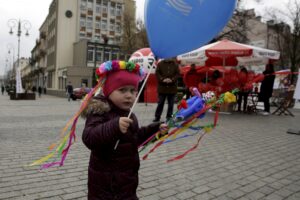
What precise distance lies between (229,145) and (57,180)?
11.3 ft

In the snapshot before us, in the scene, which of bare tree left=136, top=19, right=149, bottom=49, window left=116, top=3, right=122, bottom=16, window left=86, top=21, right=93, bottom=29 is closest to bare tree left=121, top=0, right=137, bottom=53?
bare tree left=136, top=19, right=149, bottom=49

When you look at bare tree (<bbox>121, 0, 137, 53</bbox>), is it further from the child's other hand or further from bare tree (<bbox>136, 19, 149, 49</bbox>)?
the child's other hand

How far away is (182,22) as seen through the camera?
7.09ft

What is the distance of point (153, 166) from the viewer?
411cm

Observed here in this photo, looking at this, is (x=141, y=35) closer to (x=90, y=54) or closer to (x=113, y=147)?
(x=90, y=54)

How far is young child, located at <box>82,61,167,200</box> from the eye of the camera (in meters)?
1.92

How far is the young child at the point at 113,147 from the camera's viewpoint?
75.4 inches

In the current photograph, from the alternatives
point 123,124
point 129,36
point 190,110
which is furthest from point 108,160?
point 129,36

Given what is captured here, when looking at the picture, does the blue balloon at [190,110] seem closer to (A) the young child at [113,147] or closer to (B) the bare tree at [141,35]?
(A) the young child at [113,147]

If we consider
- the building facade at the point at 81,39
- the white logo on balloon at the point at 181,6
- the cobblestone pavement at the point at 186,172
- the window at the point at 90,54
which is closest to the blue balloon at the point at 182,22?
the white logo on balloon at the point at 181,6

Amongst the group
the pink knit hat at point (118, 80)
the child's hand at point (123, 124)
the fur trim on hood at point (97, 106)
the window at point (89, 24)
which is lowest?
the child's hand at point (123, 124)

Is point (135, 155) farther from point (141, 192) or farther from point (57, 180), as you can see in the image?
point (57, 180)

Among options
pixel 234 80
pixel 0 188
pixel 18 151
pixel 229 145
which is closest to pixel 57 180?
pixel 0 188

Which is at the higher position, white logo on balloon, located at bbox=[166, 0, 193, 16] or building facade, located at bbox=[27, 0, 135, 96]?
building facade, located at bbox=[27, 0, 135, 96]
